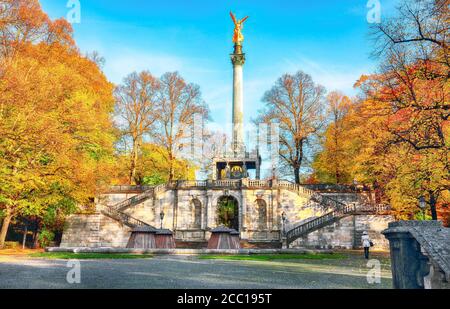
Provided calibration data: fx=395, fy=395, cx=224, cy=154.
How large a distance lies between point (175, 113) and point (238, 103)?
282 inches

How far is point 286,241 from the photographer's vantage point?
30703 millimetres

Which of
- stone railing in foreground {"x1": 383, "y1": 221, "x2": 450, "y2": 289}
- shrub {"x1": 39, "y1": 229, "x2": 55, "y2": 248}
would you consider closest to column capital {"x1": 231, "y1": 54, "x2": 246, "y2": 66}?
shrub {"x1": 39, "y1": 229, "x2": 55, "y2": 248}

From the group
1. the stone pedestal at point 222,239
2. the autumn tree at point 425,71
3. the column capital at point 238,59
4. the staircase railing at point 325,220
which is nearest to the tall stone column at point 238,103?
the column capital at point 238,59

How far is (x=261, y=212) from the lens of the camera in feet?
122

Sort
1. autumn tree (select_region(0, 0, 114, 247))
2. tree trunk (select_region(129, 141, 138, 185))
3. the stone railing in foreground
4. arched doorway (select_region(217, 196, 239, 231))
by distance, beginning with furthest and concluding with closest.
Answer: tree trunk (select_region(129, 141, 138, 185)), arched doorway (select_region(217, 196, 239, 231)), autumn tree (select_region(0, 0, 114, 247)), the stone railing in foreground

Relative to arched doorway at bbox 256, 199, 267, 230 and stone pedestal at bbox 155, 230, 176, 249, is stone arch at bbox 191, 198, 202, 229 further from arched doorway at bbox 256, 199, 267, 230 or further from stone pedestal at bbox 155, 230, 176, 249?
stone pedestal at bbox 155, 230, 176, 249

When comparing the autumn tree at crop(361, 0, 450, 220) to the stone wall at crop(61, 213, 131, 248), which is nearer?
the autumn tree at crop(361, 0, 450, 220)

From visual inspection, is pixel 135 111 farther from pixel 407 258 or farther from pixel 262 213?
pixel 407 258

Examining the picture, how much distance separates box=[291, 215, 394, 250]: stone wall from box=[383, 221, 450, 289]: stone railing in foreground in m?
24.4

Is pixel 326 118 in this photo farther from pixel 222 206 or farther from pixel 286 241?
pixel 286 241

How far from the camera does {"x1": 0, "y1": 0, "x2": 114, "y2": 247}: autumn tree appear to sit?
67.3 ft

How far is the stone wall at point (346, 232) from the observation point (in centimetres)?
3080
